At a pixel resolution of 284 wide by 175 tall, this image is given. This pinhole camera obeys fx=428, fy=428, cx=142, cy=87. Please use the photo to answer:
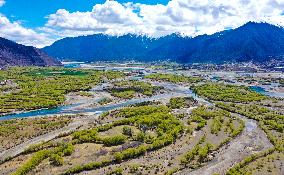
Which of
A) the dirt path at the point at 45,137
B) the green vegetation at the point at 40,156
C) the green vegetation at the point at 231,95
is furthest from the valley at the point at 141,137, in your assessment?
the green vegetation at the point at 231,95

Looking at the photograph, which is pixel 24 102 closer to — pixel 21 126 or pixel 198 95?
pixel 21 126

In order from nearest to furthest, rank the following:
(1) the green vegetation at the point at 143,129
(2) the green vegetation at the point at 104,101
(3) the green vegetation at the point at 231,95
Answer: (1) the green vegetation at the point at 143,129, (2) the green vegetation at the point at 104,101, (3) the green vegetation at the point at 231,95

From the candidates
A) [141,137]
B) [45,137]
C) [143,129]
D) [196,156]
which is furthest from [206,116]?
[45,137]

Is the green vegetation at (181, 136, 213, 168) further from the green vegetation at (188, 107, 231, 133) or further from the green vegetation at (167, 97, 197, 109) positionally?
the green vegetation at (167, 97, 197, 109)

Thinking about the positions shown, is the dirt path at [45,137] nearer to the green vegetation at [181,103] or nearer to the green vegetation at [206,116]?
the green vegetation at [206,116]

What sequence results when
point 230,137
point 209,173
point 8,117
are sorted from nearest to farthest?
point 209,173
point 230,137
point 8,117

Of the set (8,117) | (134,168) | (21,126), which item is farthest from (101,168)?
(8,117)

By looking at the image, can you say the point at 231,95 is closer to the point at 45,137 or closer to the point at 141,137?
the point at 141,137

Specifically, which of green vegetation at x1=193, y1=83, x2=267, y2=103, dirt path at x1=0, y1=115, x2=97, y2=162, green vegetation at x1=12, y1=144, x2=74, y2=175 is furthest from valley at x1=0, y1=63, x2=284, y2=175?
green vegetation at x1=193, y1=83, x2=267, y2=103
